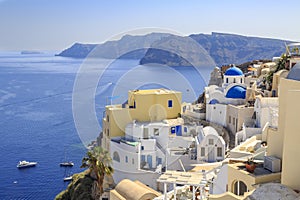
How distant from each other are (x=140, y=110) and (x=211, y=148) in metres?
6.86

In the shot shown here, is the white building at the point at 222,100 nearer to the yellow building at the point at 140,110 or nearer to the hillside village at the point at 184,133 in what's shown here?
the hillside village at the point at 184,133

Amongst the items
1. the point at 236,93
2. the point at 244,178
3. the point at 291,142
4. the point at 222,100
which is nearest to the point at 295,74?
the point at 291,142

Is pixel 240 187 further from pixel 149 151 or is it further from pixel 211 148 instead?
pixel 149 151

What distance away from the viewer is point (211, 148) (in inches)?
887

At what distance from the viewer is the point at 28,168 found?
4266cm

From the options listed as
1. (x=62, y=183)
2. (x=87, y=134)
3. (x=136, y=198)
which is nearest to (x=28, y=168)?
(x=62, y=183)

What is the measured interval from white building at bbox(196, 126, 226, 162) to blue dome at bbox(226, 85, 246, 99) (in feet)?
18.1

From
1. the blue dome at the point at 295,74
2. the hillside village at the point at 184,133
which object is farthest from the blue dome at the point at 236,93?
the blue dome at the point at 295,74

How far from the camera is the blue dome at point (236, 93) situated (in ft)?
89.4

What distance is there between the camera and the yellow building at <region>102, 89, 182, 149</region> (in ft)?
87.5

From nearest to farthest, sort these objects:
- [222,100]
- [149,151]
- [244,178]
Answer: [244,178]
[149,151]
[222,100]

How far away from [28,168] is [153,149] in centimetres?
2337

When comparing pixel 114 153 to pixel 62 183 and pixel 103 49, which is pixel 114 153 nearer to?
pixel 62 183

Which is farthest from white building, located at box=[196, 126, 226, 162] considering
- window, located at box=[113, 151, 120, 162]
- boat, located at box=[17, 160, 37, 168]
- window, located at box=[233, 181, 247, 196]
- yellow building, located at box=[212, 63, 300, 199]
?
boat, located at box=[17, 160, 37, 168]
